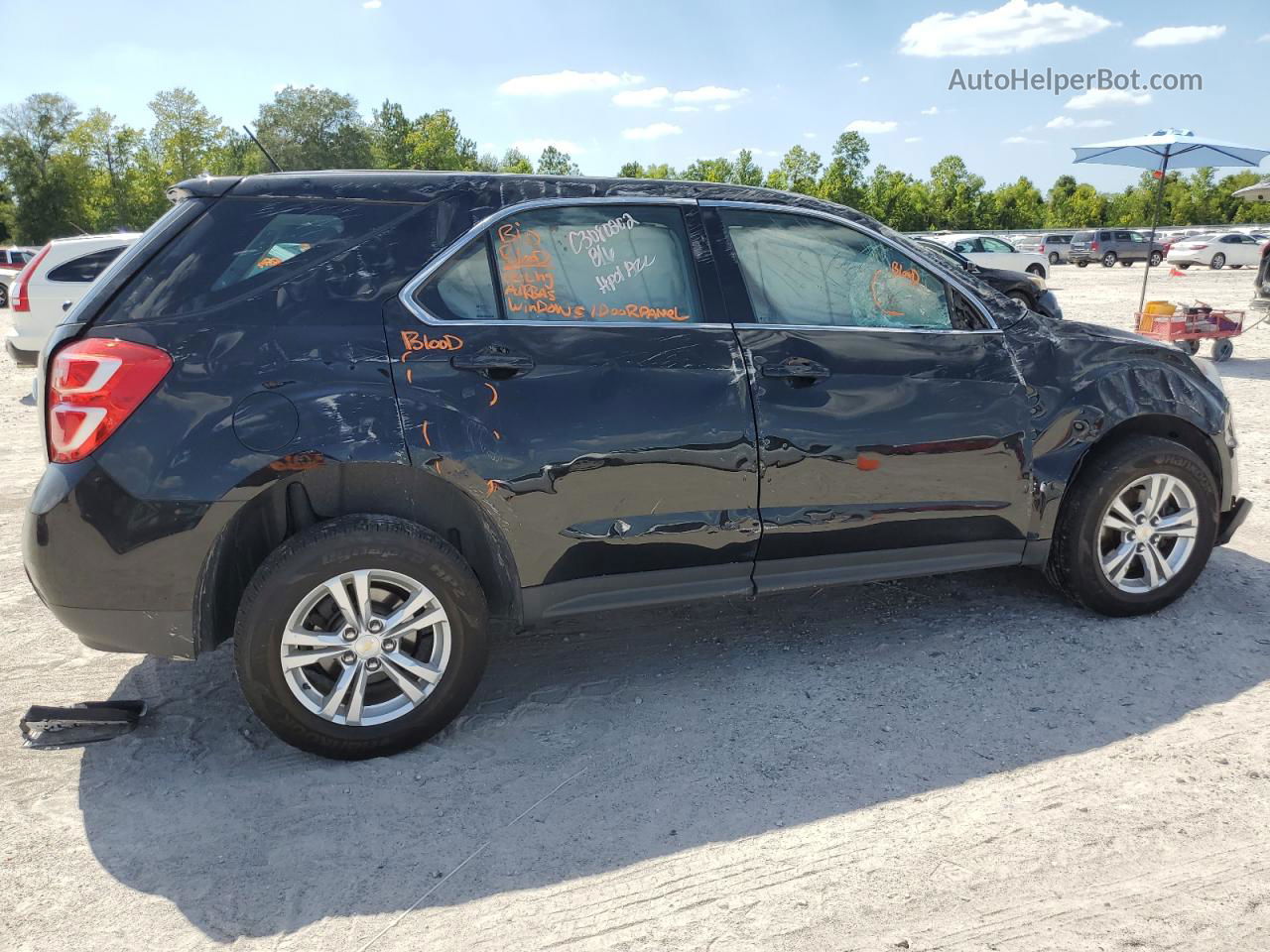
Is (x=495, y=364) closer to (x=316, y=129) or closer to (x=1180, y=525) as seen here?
(x=1180, y=525)

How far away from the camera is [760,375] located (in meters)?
3.56

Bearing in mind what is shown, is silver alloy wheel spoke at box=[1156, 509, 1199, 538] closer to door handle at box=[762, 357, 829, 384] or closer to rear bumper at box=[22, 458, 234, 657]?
door handle at box=[762, 357, 829, 384]

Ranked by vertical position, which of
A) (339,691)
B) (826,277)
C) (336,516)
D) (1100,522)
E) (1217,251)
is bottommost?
(339,691)

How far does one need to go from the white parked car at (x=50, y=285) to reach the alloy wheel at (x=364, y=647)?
8.87 metres

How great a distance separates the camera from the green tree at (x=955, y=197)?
62.8 metres

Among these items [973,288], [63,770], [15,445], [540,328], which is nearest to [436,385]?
[540,328]

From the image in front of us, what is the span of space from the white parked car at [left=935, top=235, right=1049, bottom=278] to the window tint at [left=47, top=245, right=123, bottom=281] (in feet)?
77.5

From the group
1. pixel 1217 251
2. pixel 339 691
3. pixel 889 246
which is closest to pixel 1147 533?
pixel 889 246

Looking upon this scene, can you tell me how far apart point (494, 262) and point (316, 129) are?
93.3 meters

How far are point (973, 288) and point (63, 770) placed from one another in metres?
3.83

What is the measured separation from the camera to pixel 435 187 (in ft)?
11.0

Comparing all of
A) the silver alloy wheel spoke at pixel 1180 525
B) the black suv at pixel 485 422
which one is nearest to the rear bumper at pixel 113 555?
the black suv at pixel 485 422

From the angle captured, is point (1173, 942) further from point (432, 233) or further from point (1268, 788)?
point (432, 233)

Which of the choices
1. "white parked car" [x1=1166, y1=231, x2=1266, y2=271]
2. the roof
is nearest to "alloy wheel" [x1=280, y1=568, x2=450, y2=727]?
the roof
